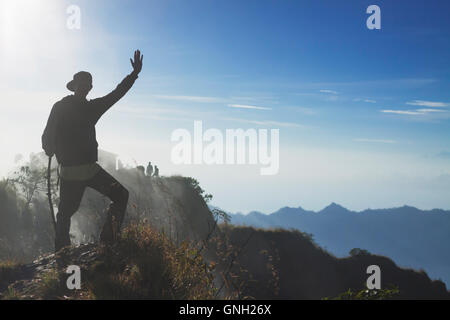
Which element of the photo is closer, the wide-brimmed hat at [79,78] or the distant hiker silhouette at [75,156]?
the distant hiker silhouette at [75,156]

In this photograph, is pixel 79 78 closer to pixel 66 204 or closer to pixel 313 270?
pixel 66 204

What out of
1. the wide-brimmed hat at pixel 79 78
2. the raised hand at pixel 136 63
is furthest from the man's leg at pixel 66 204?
the raised hand at pixel 136 63

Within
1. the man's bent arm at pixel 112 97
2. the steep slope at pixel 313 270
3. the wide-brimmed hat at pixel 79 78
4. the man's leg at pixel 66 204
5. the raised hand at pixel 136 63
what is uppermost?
the raised hand at pixel 136 63

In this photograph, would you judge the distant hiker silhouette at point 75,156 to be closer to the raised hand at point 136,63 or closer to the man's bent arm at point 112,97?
the man's bent arm at point 112,97

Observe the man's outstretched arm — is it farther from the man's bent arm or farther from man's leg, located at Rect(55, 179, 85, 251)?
man's leg, located at Rect(55, 179, 85, 251)

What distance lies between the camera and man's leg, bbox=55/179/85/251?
244 inches

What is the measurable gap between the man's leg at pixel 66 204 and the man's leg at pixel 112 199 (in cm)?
27

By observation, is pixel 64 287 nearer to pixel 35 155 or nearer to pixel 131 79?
pixel 131 79

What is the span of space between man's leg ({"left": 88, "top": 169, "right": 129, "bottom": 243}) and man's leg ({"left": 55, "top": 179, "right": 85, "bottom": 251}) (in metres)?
0.27

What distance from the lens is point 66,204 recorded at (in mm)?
6215

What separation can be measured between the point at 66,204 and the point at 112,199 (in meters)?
0.83

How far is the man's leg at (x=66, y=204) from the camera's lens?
6188 mm
